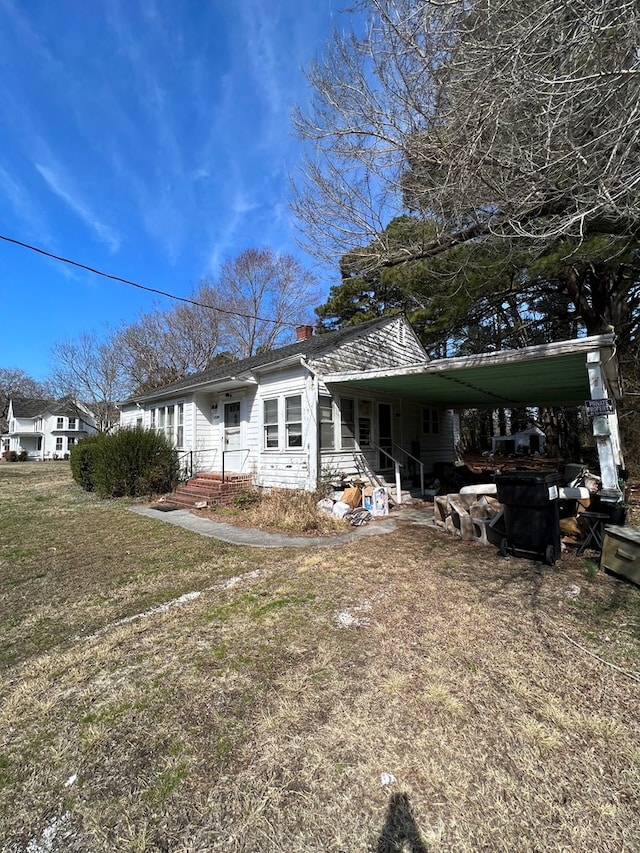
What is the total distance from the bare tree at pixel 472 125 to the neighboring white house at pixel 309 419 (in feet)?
9.49

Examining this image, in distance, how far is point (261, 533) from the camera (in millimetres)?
7188

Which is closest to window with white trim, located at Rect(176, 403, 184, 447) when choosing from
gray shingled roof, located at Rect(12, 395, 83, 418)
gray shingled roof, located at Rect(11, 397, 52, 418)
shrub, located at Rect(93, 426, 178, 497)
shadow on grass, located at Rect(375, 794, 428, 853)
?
shrub, located at Rect(93, 426, 178, 497)

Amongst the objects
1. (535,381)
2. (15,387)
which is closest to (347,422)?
(535,381)

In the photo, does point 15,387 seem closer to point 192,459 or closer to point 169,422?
point 169,422

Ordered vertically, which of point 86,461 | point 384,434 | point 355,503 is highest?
point 384,434

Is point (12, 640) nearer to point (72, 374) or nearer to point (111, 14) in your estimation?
point (111, 14)

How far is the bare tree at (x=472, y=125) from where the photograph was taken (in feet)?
14.4

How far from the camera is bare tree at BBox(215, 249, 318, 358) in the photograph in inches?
1078

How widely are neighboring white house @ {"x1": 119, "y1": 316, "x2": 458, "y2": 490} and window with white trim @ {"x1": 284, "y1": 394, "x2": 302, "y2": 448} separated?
1.0 inches

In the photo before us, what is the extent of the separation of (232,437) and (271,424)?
2.03m

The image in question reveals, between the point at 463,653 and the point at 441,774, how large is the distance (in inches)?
46.3

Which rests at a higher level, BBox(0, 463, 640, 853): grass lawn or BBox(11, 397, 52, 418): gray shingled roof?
BBox(11, 397, 52, 418): gray shingled roof

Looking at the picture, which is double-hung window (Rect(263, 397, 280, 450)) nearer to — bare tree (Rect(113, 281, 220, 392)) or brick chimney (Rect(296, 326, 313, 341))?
brick chimney (Rect(296, 326, 313, 341))

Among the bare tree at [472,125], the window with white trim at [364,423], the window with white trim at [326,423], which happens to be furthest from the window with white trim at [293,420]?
the bare tree at [472,125]
